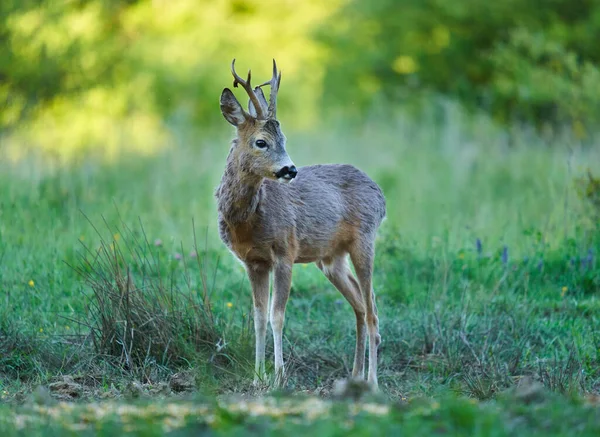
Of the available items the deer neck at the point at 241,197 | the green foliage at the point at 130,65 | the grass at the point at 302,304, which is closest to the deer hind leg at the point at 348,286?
the grass at the point at 302,304

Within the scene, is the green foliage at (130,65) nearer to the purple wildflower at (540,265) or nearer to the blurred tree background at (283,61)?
the blurred tree background at (283,61)

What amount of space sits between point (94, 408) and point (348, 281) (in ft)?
12.3

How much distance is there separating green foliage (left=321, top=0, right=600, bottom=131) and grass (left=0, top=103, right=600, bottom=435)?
4.06m

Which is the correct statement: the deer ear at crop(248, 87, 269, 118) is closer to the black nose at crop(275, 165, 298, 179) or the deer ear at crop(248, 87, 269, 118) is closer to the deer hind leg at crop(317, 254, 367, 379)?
the black nose at crop(275, 165, 298, 179)

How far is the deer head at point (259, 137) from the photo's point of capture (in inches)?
288

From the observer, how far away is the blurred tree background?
55.2 feet

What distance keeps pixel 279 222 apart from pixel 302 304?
1.73 m

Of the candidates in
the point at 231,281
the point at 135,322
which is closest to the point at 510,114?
the point at 231,281

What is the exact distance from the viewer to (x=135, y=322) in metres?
7.30

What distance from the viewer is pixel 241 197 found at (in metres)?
7.49

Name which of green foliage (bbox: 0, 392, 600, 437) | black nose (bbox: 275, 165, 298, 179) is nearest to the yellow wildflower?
black nose (bbox: 275, 165, 298, 179)

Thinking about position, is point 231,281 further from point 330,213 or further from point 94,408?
point 94,408

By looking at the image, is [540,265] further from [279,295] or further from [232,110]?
[232,110]

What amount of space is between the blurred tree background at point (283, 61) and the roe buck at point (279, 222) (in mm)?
5857
